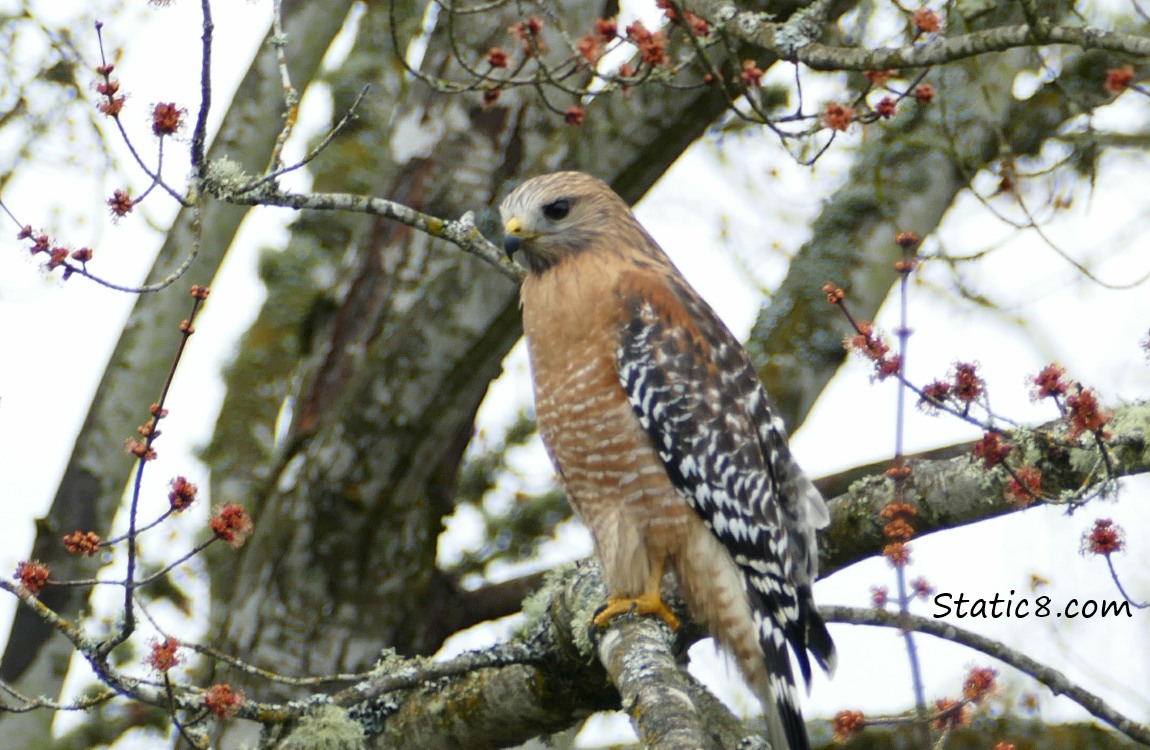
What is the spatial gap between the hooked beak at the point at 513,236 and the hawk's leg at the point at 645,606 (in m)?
1.25

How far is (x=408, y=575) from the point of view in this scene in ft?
18.1

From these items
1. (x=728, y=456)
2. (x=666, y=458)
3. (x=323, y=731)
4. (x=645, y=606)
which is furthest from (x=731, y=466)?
(x=323, y=731)

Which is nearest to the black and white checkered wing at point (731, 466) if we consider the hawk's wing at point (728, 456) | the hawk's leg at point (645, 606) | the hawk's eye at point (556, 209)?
the hawk's wing at point (728, 456)

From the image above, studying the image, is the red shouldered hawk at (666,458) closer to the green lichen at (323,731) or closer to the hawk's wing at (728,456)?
the hawk's wing at (728,456)

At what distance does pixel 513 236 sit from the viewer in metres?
4.50

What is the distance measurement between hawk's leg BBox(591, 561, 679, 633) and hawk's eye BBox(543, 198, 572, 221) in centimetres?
134

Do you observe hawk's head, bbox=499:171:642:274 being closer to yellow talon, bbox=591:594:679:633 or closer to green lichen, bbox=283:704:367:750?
yellow talon, bbox=591:594:679:633

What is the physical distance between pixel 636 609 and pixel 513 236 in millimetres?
1401

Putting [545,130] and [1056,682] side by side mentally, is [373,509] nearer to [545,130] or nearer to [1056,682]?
[545,130]

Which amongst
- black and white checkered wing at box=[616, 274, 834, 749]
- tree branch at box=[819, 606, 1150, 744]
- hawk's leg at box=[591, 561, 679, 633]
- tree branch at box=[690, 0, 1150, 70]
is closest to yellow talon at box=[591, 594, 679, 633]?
hawk's leg at box=[591, 561, 679, 633]

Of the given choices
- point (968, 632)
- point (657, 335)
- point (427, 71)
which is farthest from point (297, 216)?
point (968, 632)

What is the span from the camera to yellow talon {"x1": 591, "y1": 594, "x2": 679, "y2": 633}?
3986mm

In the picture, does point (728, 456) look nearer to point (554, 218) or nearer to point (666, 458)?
point (666, 458)

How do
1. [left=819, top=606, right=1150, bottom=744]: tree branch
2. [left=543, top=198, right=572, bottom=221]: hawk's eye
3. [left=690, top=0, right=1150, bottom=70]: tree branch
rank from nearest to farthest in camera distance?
[left=690, top=0, right=1150, bottom=70]: tree branch < [left=819, top=606, right=1150, bottom=744]: tree branch < [left=543, top=198, right=572, bottom=221]: hawk's eye
